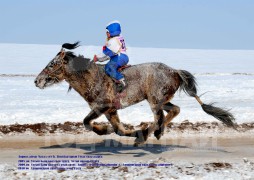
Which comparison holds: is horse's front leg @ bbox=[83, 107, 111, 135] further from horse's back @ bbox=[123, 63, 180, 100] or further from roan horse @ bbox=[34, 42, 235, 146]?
horse's back @ bbox=[123, 63, 180, 100]

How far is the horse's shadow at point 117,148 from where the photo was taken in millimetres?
8836

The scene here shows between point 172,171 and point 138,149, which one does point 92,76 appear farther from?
point 172,171

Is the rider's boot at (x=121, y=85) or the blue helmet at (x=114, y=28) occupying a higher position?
the blue helmet at (x=114, y=28)

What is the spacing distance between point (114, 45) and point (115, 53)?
164 millimetres

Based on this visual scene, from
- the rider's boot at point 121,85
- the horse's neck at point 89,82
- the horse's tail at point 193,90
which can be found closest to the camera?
the rider's boot at point 121,85

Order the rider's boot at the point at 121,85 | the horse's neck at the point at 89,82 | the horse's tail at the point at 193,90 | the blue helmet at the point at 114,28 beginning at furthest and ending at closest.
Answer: the horse's tail at the point at 193,90 → the horse's neck at the point at 89,82 → the rider's boot at the point at 121,85 → the blue helmet at the point at 114,28

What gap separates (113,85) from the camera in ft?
28.0

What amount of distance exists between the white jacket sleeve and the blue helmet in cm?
12

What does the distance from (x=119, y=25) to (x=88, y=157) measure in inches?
103

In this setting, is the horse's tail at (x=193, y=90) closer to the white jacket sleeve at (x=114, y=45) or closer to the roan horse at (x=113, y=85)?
the roan horse at (x=113, y=85)

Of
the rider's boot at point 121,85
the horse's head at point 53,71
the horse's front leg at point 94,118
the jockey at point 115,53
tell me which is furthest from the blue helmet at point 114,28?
the horse's front leg at point 94,118

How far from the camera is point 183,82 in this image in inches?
346

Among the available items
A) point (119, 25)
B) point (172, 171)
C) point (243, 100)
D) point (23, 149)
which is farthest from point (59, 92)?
point (172, 171)

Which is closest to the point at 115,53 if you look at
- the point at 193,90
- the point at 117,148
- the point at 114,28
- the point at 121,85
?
the point at 114,28
